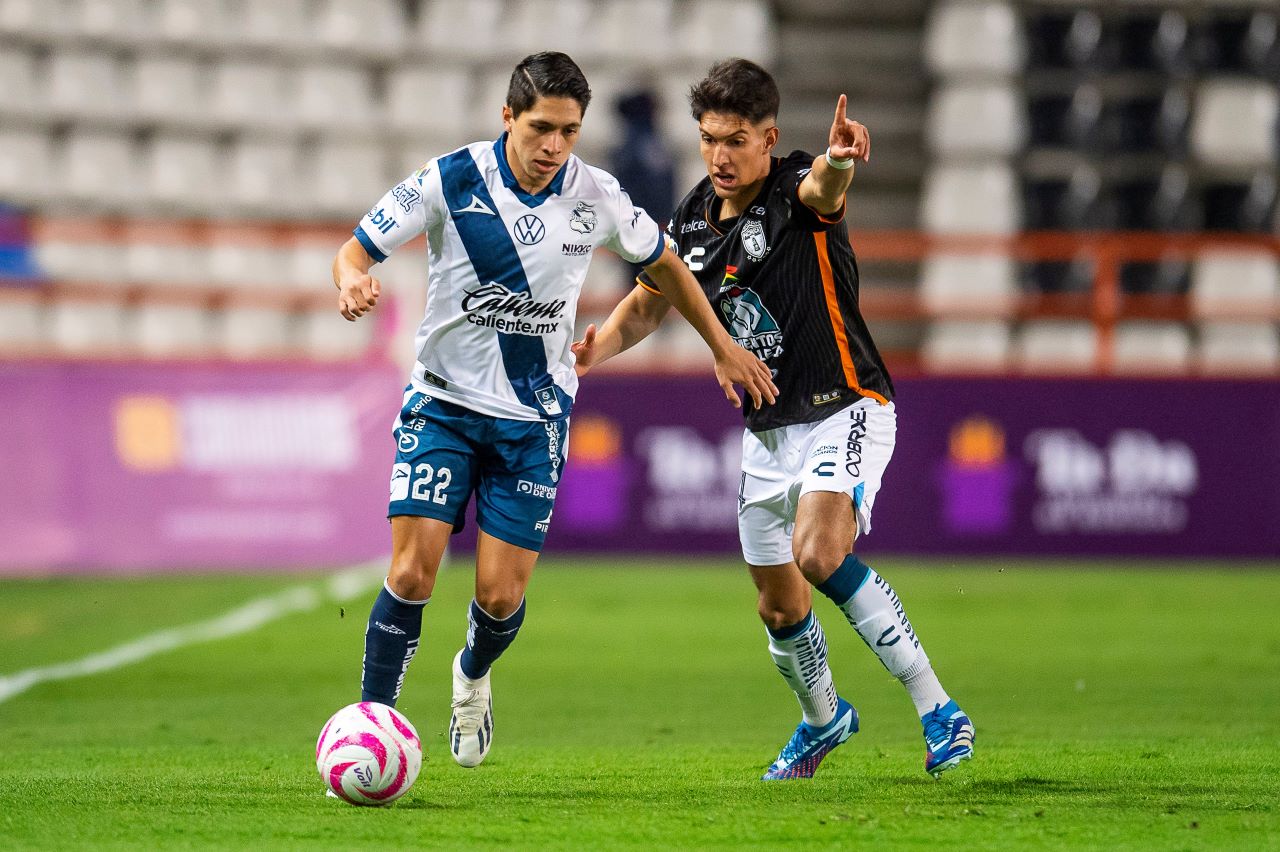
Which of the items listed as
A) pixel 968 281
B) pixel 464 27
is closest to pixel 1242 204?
pixel 968 281

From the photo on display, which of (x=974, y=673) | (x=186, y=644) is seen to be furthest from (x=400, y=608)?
(x=186, y=644)

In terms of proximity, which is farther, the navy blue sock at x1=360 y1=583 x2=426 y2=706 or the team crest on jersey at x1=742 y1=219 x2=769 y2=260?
the team crest on jersey at x1=742 y1=219 x2=769 y2=260

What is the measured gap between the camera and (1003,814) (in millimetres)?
4977

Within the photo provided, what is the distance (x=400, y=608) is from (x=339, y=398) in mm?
8037

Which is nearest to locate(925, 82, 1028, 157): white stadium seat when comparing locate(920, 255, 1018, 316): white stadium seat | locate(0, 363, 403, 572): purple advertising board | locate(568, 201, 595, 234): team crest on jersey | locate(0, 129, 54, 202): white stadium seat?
locate(920, 255, 1018, 316): white stadium seat

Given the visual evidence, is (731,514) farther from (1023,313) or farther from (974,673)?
(974,673)

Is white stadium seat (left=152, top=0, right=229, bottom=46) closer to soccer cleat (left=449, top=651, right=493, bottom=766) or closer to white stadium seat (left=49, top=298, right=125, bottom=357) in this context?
white stadium seat (left=49, top=298, right=125, bottom=357)

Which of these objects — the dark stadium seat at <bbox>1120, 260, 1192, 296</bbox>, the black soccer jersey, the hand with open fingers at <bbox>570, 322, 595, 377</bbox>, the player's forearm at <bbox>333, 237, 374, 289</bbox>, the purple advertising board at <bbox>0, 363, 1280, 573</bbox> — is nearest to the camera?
the player's forearm at <bbox>333, 237, 374, 289</bbox>

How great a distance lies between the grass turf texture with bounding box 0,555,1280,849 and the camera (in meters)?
4.81

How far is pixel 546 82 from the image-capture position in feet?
17.9

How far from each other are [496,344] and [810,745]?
1.68 metres

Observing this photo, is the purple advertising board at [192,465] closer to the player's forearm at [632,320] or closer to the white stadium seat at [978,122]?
the white stadium seat at [978,122]

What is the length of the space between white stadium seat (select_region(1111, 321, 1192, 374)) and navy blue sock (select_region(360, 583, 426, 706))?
1143cm

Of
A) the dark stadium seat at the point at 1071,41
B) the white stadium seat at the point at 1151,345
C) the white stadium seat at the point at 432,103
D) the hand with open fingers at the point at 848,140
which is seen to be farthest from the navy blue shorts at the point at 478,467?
the dark stadium seat at the point at 1071,41
